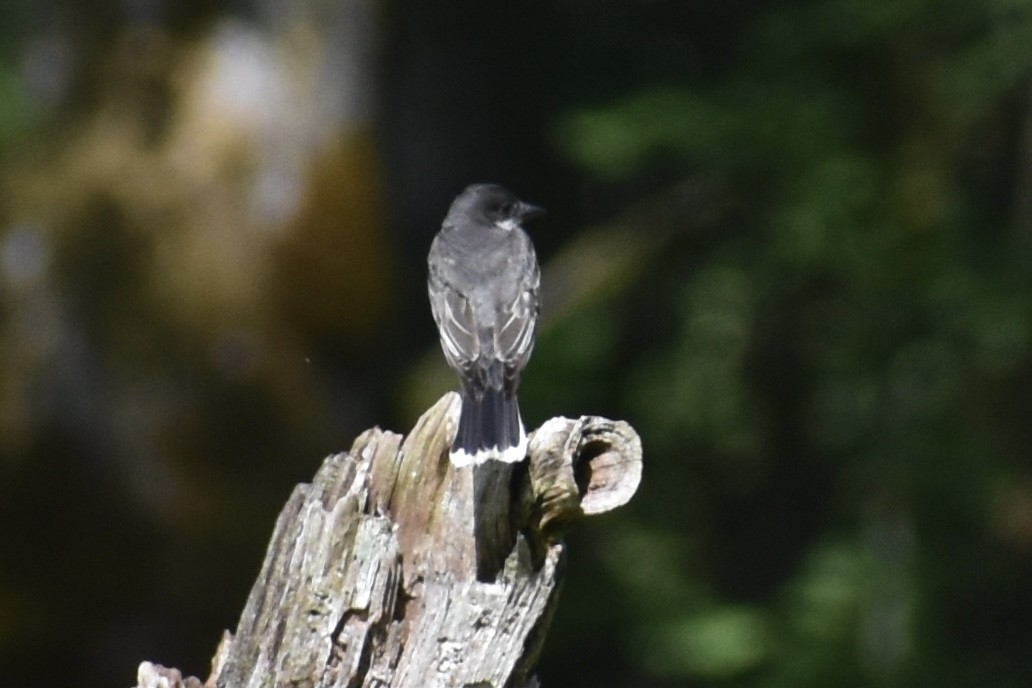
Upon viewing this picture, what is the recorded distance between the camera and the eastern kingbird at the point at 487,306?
469 centimetres

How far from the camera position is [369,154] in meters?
8.60

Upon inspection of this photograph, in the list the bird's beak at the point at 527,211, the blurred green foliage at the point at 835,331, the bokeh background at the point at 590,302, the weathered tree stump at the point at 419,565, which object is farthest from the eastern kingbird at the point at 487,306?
the blurred green foliage at the point at 835,331

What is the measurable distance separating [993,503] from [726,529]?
2.18m

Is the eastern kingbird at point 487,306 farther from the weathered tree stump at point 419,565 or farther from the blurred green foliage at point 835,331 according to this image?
the blurred green foliage at point 835,331

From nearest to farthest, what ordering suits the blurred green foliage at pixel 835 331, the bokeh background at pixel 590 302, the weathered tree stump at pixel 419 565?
the weathered tree stump at pixel 419 565, the bokeh background at pixel 590 302, the blurred green foliage at pixel 835 331

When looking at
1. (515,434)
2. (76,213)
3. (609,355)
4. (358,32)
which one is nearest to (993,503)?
(609,355)

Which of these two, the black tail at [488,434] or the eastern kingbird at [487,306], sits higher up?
the eastern kingbird at [487,306]

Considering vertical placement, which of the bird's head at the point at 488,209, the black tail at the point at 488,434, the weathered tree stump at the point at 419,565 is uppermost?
the bird's head at the point at 488,209

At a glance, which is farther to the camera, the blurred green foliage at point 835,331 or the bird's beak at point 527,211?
the blurred green foliage at point 835,331

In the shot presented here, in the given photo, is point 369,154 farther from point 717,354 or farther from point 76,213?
point 717,354

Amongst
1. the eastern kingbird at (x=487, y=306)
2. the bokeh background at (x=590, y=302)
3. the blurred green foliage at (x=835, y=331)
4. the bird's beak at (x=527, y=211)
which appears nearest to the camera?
the eastern kingbird at (x=487, y=306)

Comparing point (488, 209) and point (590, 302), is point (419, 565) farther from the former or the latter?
point (590, 302)

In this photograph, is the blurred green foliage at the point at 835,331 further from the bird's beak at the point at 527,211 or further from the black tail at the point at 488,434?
the black tail at the point at 488,434

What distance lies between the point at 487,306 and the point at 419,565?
194 cm
